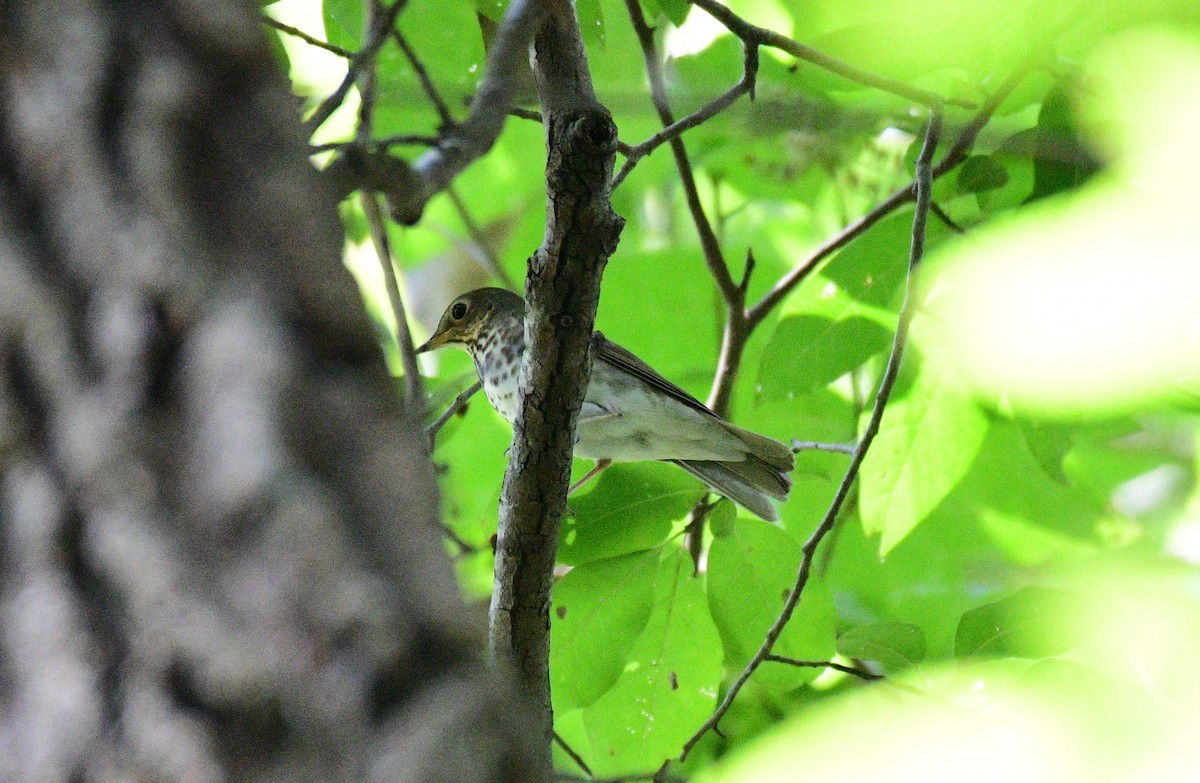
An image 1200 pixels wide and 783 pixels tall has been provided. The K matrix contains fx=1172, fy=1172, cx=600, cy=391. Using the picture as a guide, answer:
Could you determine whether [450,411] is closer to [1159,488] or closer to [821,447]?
[821,447]

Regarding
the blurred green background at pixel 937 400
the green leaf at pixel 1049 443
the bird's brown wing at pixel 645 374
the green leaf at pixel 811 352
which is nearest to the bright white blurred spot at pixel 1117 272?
the blurred green background at pixel 937 400

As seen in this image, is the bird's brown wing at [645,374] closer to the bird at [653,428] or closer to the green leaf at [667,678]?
the bird at [653,428]

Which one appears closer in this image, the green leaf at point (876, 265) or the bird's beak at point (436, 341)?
the green leaf at point (876, 265)

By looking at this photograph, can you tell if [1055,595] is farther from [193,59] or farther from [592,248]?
[193,59]

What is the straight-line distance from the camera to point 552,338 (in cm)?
218

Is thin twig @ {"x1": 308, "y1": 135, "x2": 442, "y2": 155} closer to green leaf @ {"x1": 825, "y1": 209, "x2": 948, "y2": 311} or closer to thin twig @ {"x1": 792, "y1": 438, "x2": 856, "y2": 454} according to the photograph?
green leaf @ {"x1": 825, "y1": 209, "x2": 948, "y2": 311}

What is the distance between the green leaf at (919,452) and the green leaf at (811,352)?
0.62 ft

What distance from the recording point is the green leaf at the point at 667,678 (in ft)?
9.85

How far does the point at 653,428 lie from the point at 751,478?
367mm

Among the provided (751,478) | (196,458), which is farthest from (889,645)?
(196,458)

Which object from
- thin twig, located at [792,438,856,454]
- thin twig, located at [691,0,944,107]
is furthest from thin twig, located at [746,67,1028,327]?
thin twig, located at [792,438,856,454]

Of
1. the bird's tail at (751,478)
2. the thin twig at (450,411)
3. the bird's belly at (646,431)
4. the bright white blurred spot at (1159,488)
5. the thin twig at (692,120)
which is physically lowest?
the bright white blurred spot at (1159,488)

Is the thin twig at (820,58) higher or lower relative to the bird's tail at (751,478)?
higher

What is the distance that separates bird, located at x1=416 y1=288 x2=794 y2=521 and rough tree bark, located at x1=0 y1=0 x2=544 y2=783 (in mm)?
2858
